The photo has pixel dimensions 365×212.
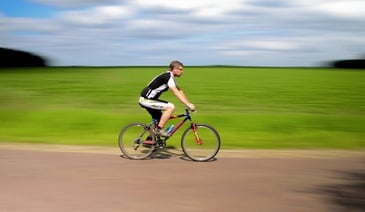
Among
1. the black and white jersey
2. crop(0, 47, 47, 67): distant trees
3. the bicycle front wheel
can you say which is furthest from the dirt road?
crop(0, 47, 47, 67): distant trees

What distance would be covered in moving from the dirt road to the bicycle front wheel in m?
0.23

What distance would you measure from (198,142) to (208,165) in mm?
597

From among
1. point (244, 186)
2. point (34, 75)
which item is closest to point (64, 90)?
point (34, 75)

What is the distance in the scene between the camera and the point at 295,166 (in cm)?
870

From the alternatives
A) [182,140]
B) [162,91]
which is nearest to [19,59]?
[162,91]

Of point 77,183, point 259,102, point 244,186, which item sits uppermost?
point 259,102

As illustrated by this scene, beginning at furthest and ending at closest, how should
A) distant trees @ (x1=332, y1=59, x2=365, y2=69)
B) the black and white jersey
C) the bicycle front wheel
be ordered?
distant trees @ (x1=332, y1=59, x2=365, y2=69)
the bicycle front wheel
the black and white jersey

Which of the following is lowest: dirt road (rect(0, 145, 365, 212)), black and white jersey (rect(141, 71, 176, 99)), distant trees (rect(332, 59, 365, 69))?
dirt road (rect(0, 145, 365, 212))

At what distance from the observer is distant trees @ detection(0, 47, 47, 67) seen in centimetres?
3312

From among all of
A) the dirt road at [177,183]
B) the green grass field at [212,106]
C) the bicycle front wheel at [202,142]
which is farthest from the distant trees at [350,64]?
the bicycle front wheel at [202,142]

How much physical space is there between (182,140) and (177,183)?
7.73ft

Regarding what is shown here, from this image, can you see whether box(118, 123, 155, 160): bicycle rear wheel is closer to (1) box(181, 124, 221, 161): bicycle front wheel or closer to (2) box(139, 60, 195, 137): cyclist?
(2) box(139, 60, 195, 137): cyclist

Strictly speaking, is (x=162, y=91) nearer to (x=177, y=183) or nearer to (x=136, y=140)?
(x=136, y=140)

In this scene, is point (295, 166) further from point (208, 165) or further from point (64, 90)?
point (64, 90)
